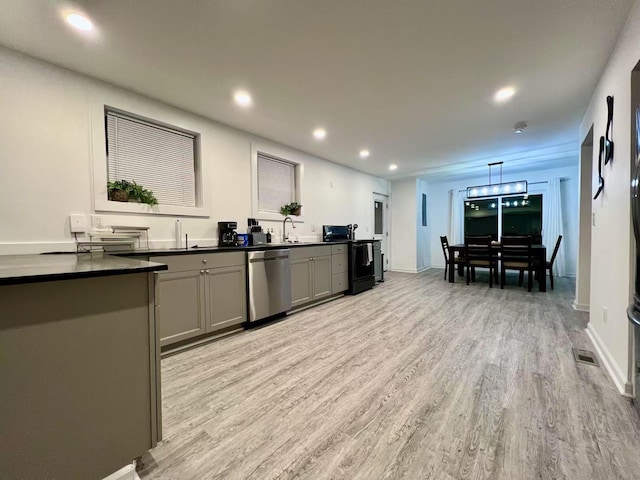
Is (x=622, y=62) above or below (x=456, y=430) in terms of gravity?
above

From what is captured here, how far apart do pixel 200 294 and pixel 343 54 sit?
2516mm

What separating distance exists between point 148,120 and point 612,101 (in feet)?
14.0

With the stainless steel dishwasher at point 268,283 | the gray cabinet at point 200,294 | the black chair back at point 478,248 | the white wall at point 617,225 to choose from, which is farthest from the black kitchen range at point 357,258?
the white wall at point 617,225

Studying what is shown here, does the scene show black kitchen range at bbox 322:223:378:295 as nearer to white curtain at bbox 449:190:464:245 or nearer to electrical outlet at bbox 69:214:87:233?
electrical outlet at bbox 69:214:87:233

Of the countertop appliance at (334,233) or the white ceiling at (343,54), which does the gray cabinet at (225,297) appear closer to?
the white ceiling at (343,54)

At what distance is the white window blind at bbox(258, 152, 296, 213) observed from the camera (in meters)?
4.14

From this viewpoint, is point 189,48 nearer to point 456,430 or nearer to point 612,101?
point 456,430

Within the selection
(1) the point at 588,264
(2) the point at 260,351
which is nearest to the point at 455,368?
(2) the point at 260,351

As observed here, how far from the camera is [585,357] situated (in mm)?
2252

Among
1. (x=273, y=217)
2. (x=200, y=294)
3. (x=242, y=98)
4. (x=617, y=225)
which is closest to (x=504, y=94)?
(x=617, y=225)

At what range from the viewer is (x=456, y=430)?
4.73 ft

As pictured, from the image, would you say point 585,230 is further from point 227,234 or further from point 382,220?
point 227,234

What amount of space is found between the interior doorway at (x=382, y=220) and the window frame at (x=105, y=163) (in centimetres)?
460

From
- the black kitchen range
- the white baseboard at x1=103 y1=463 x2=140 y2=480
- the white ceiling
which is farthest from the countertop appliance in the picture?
the white baseboard at x1=103 y1=463 x2=140 y2=480
